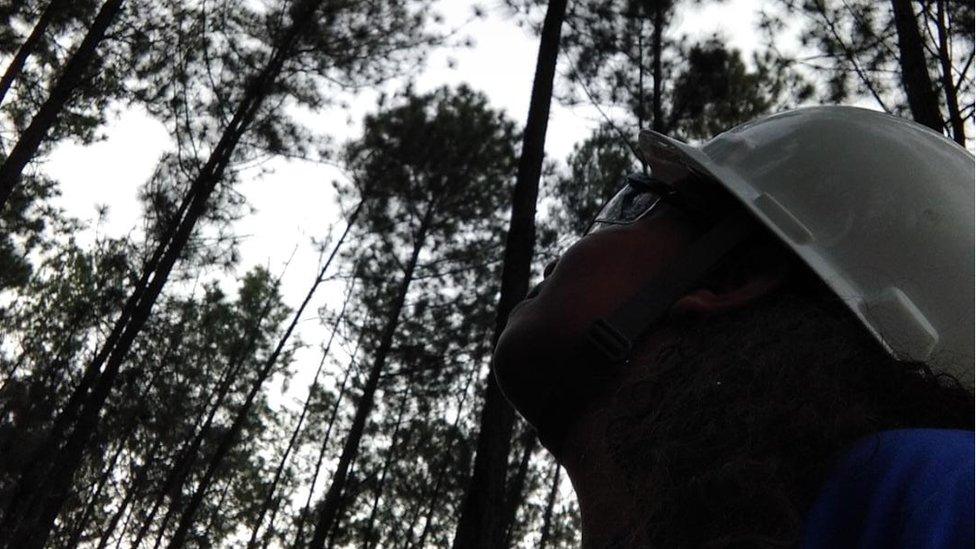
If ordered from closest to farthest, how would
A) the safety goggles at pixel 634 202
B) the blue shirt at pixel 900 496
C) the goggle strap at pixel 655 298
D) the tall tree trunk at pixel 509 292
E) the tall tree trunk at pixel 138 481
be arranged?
the blue shirt at pixel 900 496 < the goggle strap at pixel 655 298 < the safety goggles at pixel 634 202 < the tall tree trunk at pixel 509 292 < the tall tree trunk at pixel 138 481

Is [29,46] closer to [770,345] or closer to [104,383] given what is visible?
[104,383]

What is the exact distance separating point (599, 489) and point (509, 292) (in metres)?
3.14

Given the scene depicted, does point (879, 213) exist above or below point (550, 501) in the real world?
below

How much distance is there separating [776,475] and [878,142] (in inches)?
36.3

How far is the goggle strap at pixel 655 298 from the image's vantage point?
1.34 m

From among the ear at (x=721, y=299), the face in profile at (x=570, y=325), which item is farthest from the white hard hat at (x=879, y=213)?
the face in profile at (x=570, y=325)

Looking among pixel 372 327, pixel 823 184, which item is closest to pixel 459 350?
pixel 372 327

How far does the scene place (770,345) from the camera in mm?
1194

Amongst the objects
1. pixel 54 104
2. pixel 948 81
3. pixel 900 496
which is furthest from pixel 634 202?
pixel 54 104

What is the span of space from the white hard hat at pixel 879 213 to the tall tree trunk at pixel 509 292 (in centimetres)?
223

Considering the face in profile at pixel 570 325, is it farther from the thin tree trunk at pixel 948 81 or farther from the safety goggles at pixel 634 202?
the thin tree trunk at pixel 948 81

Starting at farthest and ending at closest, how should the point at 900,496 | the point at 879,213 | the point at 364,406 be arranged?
the point at 364,406
the point at 879,213
the point at 900,496

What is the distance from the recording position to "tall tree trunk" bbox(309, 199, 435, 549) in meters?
12.9

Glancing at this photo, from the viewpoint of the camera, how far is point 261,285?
2322cm
